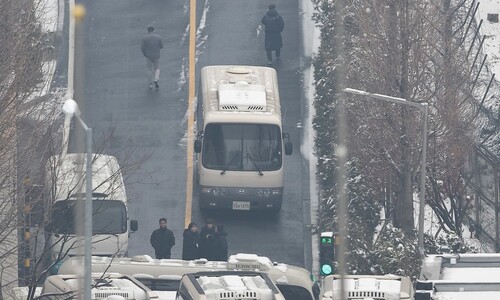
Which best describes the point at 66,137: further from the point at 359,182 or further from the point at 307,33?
the point at 307,33

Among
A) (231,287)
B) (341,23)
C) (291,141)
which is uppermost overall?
(341,23)

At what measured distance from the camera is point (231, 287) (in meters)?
26.5

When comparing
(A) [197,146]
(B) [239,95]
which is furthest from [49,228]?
(B) [239,95]

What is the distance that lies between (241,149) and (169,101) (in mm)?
7079

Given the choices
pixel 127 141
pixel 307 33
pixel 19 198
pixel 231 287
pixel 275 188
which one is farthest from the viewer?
pixel 307 33

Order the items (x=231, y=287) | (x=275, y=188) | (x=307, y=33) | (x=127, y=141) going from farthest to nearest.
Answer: (x=307, y=33)
(x=127, y=141)
(x=275, y=188)
(x=231, y=287)

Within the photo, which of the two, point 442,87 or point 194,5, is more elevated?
point 194,5

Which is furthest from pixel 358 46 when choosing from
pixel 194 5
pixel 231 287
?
pixel 231 287

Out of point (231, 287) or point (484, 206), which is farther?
point (484, 206)

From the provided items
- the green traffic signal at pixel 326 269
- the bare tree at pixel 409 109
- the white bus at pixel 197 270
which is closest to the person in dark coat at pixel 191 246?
the white bus at pixel 197 270

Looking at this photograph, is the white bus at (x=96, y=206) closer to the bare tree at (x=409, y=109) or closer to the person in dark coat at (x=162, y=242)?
the person in dark coat at (x=162, y=242)

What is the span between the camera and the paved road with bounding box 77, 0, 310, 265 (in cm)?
4122

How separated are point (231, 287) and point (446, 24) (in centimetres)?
1643

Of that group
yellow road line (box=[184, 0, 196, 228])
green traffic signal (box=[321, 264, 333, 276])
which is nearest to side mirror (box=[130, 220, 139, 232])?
yellow road line (box=[184, 0, 196, 228])
